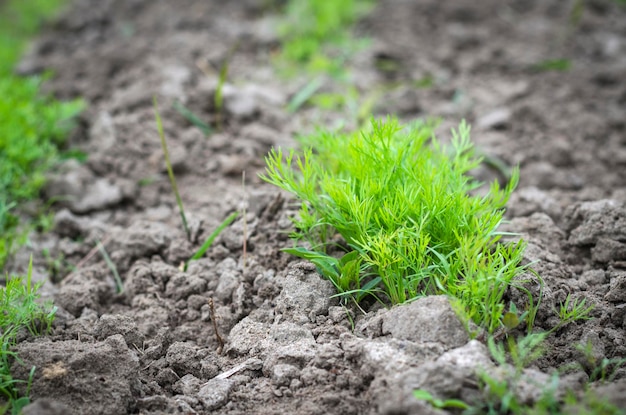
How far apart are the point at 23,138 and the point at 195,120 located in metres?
0.96

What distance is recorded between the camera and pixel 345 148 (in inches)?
97.0

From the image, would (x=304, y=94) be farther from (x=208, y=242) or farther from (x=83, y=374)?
(x=83, y=374)

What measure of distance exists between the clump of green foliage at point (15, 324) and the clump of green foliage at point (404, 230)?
986mm

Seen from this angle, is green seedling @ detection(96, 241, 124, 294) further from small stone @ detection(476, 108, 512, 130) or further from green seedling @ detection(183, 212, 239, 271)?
small stone @ detection(476, 108, 512, 130)

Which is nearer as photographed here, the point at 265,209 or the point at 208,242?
the point at 208,242

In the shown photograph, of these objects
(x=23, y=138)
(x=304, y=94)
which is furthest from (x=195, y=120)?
(x=23, y=138)

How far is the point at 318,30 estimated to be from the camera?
453 centimetres

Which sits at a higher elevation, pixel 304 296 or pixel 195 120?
pixel 195 120

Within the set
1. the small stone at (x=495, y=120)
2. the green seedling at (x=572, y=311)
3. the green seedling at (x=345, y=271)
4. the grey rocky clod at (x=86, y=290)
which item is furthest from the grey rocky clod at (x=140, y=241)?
the small stone at (x=495, y=120)

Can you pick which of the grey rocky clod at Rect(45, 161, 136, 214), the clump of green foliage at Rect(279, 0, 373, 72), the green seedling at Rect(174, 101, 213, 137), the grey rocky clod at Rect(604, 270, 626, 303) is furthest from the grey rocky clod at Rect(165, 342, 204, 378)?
the clump of green foliage at Rect(279, 0, 373, 72)

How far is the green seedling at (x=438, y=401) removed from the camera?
166 cm

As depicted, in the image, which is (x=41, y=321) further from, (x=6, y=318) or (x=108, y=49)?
(x=108, y=49)

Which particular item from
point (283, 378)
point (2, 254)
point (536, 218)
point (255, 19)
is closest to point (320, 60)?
point (255, 19)

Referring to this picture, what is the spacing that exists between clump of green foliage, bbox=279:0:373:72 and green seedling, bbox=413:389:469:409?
2.88 metres
